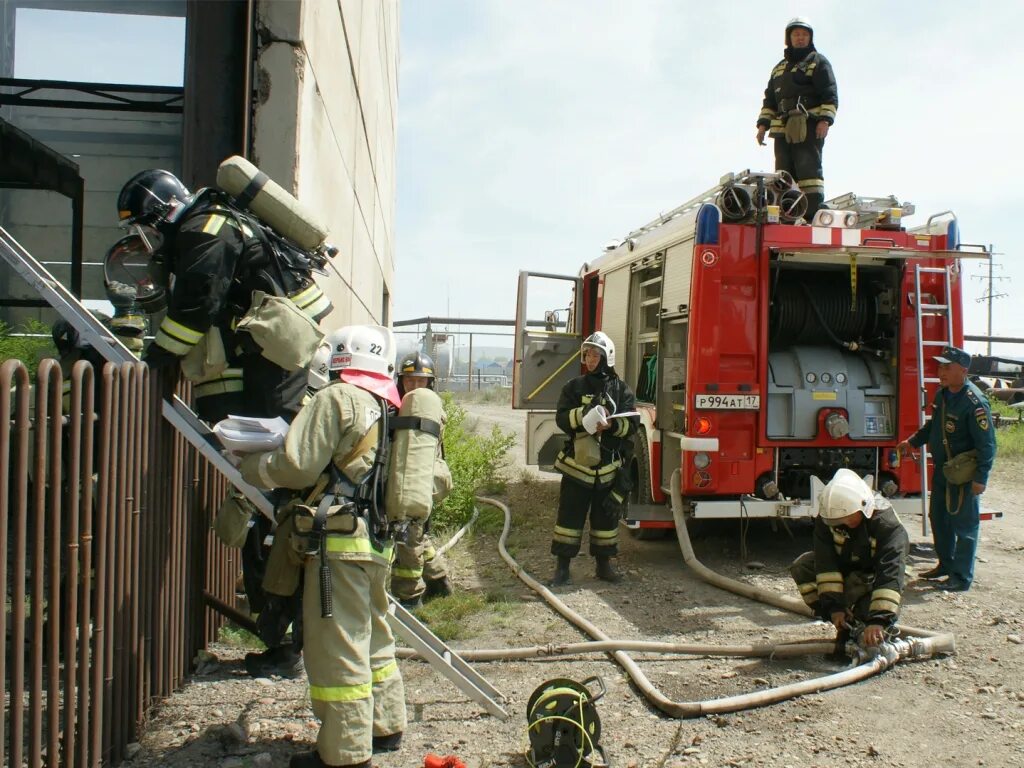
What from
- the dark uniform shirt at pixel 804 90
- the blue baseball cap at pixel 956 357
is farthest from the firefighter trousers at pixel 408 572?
the dark uniform shirt at pixel 804 90

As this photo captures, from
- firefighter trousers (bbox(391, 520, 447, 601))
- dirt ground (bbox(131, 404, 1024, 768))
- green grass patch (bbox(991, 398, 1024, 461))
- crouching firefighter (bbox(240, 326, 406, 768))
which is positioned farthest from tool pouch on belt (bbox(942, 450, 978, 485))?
green grass patch (bbox(991, 398, 1024, 461))

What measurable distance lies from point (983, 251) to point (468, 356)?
1556 cm

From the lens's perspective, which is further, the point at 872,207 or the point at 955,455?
the point at 872,207

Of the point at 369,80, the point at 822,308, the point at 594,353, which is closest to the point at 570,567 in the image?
the point at 594,353

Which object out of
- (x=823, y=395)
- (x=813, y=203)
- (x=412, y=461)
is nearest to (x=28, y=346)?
(x=412, y=461)

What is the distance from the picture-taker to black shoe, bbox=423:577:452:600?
5.45 meters

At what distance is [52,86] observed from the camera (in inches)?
284

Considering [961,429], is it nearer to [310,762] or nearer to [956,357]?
[956,357]

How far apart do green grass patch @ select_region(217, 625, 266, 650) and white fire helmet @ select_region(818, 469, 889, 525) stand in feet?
9.79

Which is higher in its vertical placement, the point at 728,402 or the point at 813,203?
the point at 813,203

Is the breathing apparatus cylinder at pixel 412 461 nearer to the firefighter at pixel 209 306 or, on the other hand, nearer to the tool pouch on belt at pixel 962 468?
the firefighter at pixel 209 306

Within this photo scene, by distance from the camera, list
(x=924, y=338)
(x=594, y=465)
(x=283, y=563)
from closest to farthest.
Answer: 1. (x=283, y=563)
2. (x=594, y=465)
3. (x=924, y=338)

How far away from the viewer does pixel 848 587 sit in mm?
4465

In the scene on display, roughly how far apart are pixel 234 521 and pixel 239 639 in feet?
3.20
